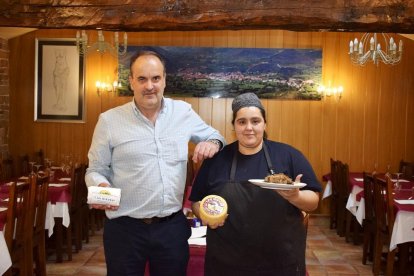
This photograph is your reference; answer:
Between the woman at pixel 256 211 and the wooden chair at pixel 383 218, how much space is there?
271cm

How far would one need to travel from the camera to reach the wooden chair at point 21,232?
381 cm

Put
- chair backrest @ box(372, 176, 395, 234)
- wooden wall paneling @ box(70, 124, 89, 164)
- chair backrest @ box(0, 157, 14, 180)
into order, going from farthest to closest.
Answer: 1. wooden wall paneling @ box(70, 124, 89, 164)
2. chair backrest @ box(0, 157, 14, 180)
3. chair backrest @ box(372, 176, 395, 234)

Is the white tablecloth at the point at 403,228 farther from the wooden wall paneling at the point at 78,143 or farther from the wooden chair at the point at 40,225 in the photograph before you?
the wooden wall paneling at the point at 78,143

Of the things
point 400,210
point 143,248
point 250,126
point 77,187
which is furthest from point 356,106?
point 143,248

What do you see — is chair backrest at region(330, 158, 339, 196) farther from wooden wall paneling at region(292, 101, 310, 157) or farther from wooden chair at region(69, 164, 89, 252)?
wooden chair at region(69, 164, 89, 252)

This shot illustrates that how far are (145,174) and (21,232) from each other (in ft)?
7.18

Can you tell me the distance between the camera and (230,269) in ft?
7.35

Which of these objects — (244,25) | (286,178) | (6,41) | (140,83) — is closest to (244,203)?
(286,178)

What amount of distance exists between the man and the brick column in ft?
20.6

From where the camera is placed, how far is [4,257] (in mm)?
3596

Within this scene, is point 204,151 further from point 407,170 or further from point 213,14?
point 407,170

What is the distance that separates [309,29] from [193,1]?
80 cm

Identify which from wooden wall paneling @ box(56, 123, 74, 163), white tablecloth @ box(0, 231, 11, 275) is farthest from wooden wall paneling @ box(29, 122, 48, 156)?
white tablecloth @ box(0, 231, 11, 275)

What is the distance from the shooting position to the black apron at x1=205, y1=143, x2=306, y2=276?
2229 millimetres
